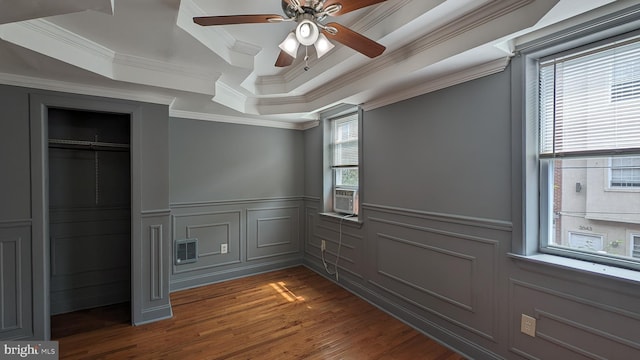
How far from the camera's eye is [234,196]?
3.93 m

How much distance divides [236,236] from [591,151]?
3727 millimetres

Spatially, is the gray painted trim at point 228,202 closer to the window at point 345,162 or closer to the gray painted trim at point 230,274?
the window at point 345,162

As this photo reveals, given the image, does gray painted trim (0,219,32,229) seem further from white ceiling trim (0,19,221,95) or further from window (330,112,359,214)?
window (330,112,359,214)

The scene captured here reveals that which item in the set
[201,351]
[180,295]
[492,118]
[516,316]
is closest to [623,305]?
[516,316]

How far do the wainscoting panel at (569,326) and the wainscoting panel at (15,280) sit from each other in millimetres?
3807

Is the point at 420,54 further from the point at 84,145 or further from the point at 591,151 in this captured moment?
the point at 84,145

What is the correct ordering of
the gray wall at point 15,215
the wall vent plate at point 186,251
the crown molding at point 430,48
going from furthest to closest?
1. the wall vent plate at point 186,251
2. the gray wall at point 15,215
3. the crown molding at point 430,48

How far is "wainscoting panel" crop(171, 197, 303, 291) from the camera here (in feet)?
11.8

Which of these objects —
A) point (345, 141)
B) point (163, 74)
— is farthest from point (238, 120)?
point (345, 141)

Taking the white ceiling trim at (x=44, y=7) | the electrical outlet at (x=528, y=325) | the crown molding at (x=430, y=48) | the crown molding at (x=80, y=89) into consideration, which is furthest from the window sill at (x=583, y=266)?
the crown molding at (x=80, y=89)

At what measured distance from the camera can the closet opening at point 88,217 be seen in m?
2.87

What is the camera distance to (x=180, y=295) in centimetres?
337

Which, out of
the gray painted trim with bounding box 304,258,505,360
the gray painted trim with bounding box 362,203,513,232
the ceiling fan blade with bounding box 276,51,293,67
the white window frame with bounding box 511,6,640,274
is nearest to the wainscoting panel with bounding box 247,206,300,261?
the gray painted trim with bounding box 304,258,505,360

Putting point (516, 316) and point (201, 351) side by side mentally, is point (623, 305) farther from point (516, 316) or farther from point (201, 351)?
point (201, 351)
